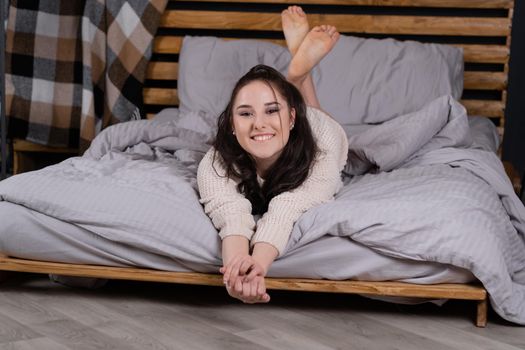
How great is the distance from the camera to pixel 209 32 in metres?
3.69

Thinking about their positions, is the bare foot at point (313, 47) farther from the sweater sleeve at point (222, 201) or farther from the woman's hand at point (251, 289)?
the woman's hand at point (251, 289)

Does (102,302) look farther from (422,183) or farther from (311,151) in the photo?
(422,183)

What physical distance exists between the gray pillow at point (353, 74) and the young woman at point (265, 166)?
77cm

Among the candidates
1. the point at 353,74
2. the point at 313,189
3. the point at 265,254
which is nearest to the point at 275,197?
the point at 313,189

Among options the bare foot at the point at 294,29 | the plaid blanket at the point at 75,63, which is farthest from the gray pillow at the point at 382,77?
the plaid blanket at the point at 75,63

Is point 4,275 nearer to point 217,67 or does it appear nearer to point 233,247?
point 233,247

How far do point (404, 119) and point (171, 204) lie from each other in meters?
0.80

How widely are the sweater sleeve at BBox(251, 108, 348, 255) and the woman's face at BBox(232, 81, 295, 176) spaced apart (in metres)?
0.11

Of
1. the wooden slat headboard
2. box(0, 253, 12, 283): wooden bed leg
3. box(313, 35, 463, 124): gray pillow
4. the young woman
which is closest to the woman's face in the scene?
the young woman

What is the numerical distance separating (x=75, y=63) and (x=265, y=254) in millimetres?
1866

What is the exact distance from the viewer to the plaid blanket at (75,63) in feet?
11.5

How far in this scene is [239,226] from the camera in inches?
81.4

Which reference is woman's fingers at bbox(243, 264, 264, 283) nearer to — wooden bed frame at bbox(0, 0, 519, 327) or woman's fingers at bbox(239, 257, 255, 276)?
woman's fingers at bbox(239, 257, 255, 276)

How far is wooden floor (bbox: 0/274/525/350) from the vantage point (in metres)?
1.91
